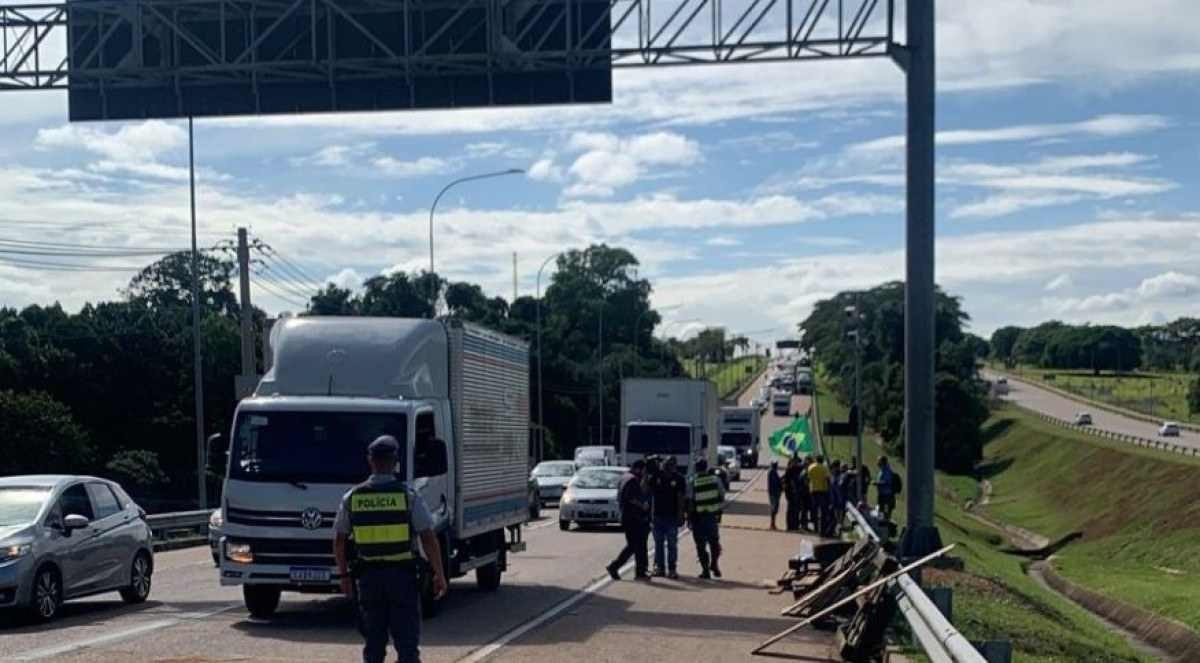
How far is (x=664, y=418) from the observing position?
48.2 m

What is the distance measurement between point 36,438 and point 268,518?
4637 centimetres

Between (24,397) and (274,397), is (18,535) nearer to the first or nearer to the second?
(274,397)

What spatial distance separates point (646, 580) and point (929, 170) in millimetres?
6973

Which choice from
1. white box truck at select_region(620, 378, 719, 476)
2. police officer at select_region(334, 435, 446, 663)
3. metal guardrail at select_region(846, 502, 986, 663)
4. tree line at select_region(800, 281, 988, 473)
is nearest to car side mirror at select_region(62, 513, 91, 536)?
police officer at select_region(334, 435, 446, 663)

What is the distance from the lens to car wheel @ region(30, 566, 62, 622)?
1666 cm

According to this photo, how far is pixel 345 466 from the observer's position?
658 inches

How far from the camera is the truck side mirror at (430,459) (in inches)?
661

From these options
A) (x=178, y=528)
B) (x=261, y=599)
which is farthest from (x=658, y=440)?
(x=261, y=599)

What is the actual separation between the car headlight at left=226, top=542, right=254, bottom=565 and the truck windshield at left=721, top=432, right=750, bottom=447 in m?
73.1

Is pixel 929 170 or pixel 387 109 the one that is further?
pixel 387 109

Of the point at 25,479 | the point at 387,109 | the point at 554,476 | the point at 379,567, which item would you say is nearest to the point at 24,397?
the point at 554,476

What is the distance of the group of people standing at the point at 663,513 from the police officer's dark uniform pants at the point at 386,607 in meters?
13.2

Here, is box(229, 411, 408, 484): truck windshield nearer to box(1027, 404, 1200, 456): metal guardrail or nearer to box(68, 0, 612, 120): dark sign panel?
box(68, 0, 612, 120): dark sign panel

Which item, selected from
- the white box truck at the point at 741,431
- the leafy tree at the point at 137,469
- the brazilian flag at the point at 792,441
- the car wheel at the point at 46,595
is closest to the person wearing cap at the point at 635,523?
the car wheel at the point at 46,595
